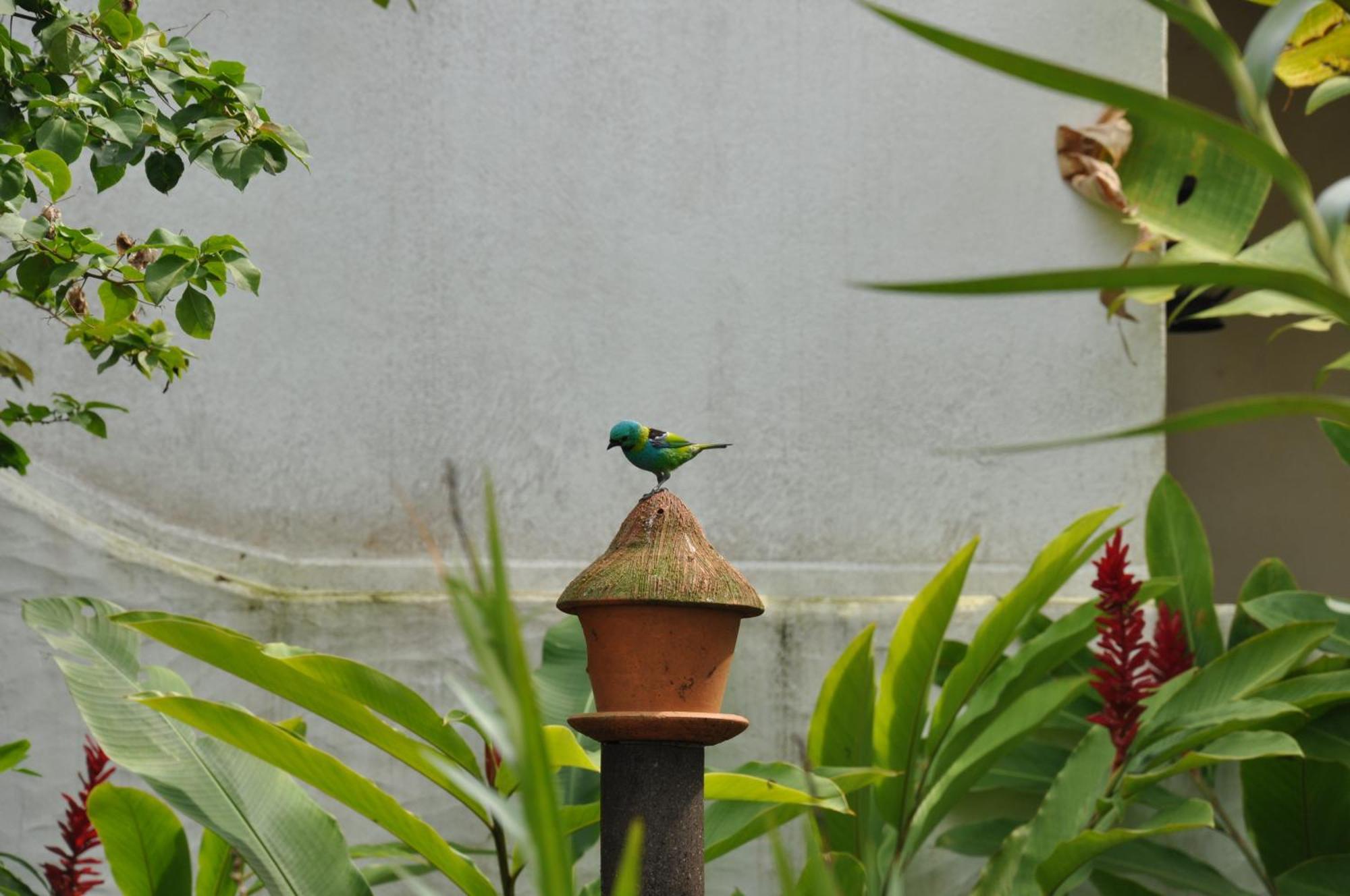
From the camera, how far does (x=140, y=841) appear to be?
85.8 inches

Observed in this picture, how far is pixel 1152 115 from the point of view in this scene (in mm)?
582

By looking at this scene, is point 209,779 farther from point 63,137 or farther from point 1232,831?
point 1232,831

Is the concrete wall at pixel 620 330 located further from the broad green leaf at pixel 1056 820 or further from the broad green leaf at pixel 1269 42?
the broad green leaf at pixel 1269 42

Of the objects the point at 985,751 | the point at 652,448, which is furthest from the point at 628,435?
the point at 985,751

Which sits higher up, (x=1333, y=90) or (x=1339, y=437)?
(x=1333, y=90)

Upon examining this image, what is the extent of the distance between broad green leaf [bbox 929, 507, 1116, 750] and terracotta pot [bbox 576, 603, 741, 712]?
128 centimetres

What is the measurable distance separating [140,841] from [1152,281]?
2.02 meters

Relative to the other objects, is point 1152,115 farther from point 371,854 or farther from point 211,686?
point 211,686

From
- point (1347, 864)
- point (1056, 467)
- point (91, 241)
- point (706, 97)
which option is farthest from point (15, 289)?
point (1347, 864)

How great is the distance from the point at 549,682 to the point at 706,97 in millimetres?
1570

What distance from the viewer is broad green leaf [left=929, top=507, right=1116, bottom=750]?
110 inches

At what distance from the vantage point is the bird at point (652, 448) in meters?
1.90

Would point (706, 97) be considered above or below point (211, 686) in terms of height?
above

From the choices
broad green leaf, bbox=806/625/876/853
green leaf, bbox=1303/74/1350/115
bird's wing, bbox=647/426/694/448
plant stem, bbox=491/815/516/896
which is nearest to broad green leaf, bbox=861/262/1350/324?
green leaf, bbox=1303/74/1350/115
